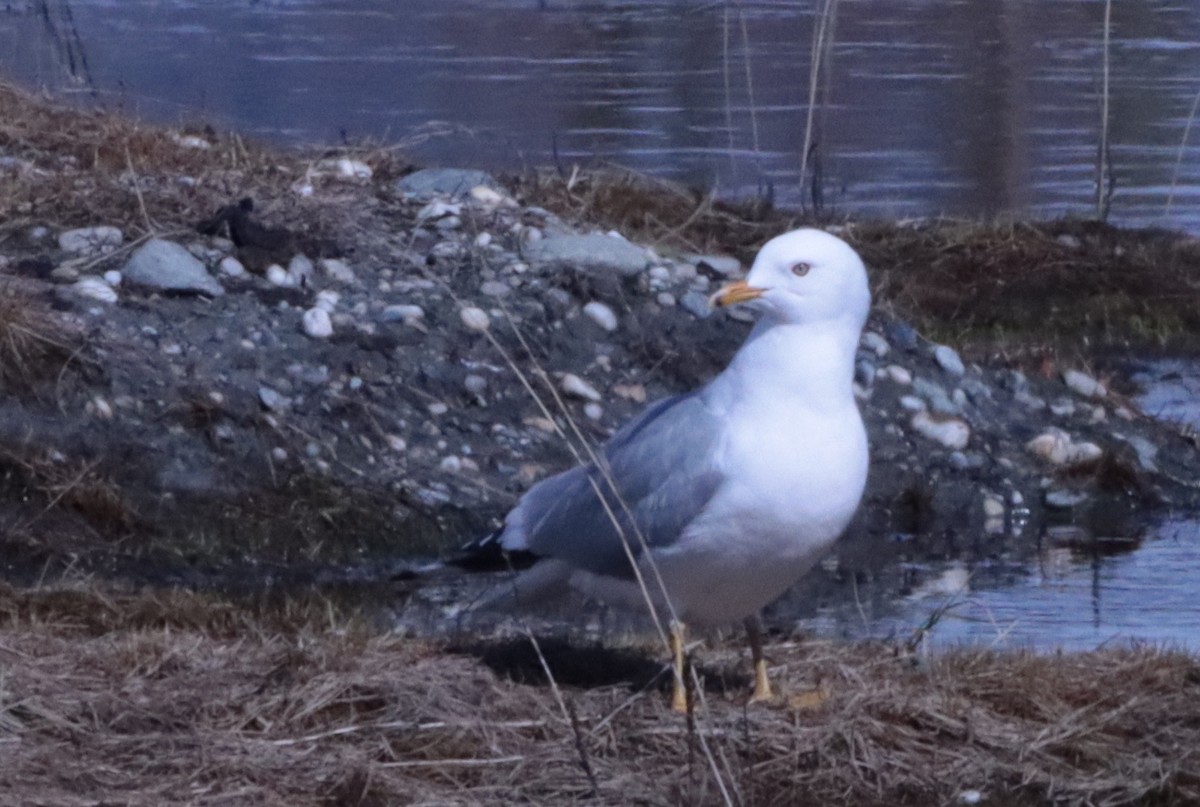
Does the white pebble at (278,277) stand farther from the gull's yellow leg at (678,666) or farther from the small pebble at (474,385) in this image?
the gull's yellow leg at (678,666)

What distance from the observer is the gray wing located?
448 cm

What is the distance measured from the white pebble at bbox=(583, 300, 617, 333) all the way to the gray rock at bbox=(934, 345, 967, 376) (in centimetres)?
125

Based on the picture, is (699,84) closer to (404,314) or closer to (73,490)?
(404,314)

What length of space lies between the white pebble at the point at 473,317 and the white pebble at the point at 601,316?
0.40 m

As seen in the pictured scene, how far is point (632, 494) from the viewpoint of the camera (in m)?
4.66

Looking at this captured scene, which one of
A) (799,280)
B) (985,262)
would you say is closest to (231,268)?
(799,280)

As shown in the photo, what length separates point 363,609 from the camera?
6.05 meters

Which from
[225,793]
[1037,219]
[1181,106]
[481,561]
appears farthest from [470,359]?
[1181,106]

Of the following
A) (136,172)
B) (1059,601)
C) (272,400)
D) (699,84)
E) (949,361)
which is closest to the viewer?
(1059,601)

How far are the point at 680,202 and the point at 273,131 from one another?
4.23 metres

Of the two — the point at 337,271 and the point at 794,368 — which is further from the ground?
the point at 794,368

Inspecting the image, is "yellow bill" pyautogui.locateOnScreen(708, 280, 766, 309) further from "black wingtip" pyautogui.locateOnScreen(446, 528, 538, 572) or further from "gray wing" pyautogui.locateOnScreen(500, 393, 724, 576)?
"black wingtip" pyautogui.locateOnScreen(446, 528, 538, 572)

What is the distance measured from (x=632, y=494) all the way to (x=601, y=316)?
9.40 ft

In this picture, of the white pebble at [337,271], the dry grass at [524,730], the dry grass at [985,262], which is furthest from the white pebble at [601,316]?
the dry grass at [524,730]
